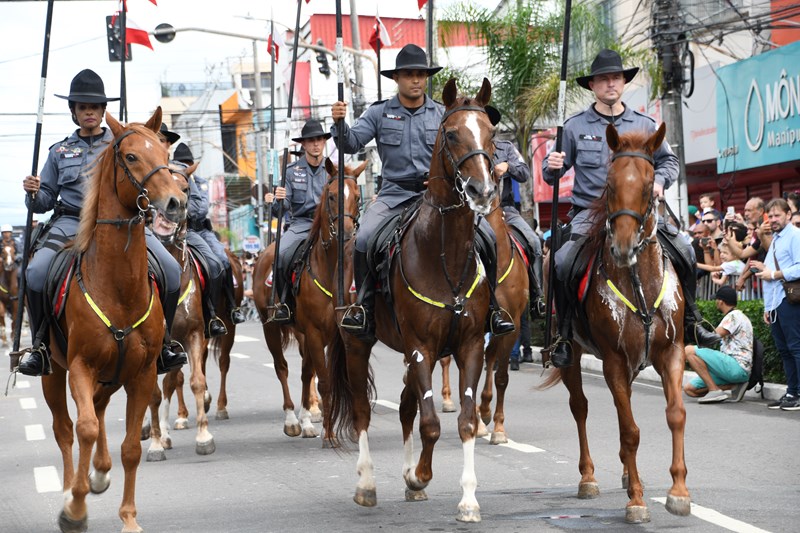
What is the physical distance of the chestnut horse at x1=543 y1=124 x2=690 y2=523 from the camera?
7668 mm

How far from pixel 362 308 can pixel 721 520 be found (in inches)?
119

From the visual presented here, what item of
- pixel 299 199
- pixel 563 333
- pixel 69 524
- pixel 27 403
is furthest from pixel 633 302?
pixel 27 403

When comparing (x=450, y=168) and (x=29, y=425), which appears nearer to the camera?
(x=450, y=168)

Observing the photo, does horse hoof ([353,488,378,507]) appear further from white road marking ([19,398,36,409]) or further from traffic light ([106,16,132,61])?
traffic light ([106,16,132,61])

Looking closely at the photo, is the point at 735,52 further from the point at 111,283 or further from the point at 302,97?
the point at 302,97

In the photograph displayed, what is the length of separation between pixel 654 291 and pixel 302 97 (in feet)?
189

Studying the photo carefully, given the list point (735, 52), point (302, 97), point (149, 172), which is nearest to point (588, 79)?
point (149, 172)

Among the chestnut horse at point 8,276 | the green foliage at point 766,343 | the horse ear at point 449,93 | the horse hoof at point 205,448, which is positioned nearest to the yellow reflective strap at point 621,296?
the horse ear at point 449,93

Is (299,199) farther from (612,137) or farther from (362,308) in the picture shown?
(612,137)

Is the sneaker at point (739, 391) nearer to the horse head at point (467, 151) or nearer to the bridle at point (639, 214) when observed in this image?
the bridle at point (639, 214)

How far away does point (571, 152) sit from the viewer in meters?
9.52

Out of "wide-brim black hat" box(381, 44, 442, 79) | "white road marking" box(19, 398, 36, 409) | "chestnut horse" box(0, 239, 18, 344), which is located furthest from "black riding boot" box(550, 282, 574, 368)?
"chestnut horse" box(0, 239, 18, 344)

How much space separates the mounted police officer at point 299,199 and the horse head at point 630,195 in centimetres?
616

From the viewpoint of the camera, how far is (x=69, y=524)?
794 centimetres
